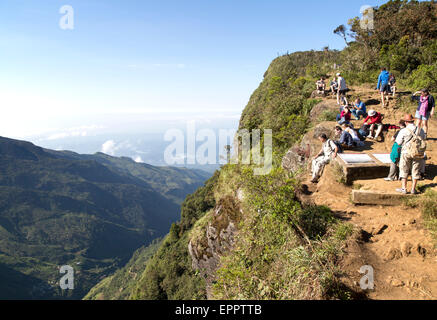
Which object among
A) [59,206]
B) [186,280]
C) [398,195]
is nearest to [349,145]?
[398,195]

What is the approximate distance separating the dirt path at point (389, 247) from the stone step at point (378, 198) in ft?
0.47

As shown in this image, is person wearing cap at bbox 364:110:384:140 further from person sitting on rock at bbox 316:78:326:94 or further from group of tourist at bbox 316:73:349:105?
person sitting on rock at bbox 316:78:326:94

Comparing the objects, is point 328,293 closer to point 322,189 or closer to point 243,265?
point 243,265

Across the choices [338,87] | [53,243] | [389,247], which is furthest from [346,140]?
[53,243]

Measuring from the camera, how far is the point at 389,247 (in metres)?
4.58

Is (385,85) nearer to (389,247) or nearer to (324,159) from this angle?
(324,159)

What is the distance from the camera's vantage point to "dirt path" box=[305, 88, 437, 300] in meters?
3.80

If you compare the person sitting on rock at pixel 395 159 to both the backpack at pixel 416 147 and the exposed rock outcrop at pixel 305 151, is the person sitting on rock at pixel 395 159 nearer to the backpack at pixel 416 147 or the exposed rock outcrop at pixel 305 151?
the backpack at pixel 416 147

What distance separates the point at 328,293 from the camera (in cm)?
364

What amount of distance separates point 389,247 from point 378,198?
169cm

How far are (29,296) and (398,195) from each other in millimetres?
160614

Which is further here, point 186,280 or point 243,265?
point 186,280

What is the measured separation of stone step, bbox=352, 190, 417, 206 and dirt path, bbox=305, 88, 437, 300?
145mm

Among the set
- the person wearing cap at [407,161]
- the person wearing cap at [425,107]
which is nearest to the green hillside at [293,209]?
the person wearing cap at [407,161]
